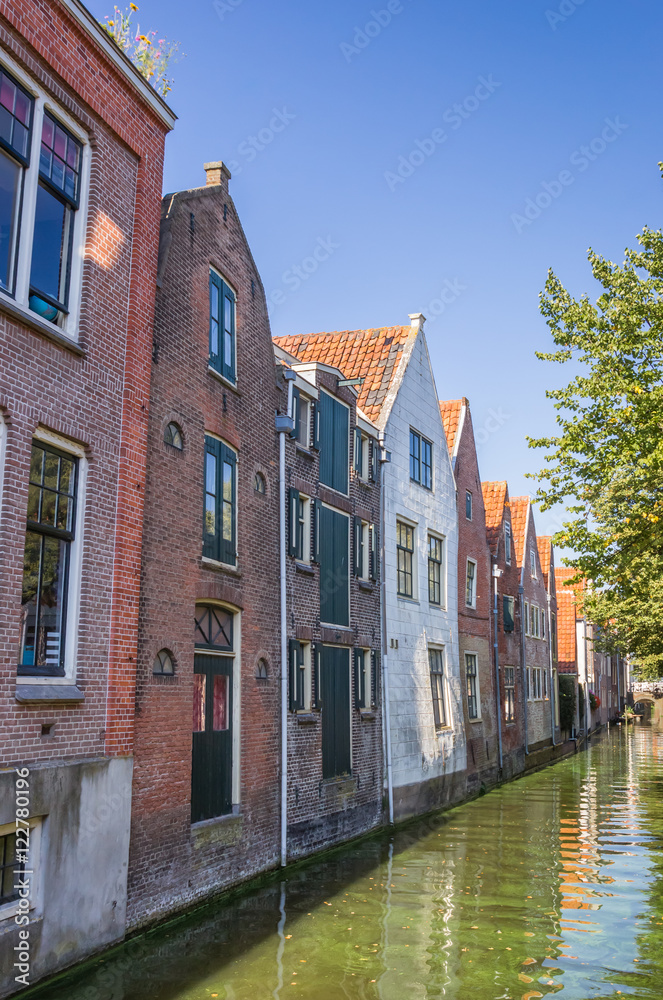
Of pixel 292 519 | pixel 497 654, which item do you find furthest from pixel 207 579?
pixel 497 654

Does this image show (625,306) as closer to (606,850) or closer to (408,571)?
(408,571)

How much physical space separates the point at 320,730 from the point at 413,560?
7122 millimetres

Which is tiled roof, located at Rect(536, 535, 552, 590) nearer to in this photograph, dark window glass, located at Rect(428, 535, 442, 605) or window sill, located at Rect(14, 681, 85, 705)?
dark window glass, located at Rect(428, 535, 442, 605)

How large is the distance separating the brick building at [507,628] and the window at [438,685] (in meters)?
6.34

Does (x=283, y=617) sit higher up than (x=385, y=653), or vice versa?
(x=283, y=617)

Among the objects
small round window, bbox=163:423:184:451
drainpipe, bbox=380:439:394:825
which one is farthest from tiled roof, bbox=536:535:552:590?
small round window, bbox=163:423:184:451

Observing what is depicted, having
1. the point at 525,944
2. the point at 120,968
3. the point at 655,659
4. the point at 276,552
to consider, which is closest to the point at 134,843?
the point at 120,968

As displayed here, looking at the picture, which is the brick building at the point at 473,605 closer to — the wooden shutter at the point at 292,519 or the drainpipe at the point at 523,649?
the drainpipe at the point at 523,649

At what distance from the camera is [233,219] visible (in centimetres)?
1449

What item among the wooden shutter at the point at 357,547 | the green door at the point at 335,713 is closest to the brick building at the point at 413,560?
the wooden shutter at the point at 357,547

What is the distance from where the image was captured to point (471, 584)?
91.0ft

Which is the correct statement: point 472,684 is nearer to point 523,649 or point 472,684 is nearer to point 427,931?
point 523,649

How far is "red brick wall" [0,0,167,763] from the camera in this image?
8500 millimetres

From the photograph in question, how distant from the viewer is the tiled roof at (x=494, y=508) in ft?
107
